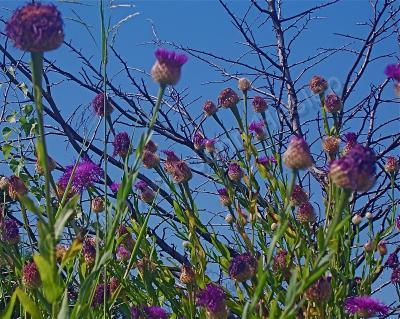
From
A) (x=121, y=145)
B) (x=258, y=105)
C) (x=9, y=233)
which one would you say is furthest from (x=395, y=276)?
(x=9, y=233)

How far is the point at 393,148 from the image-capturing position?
10.9 feet

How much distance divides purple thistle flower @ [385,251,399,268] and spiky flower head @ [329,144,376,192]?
1602 millimetres

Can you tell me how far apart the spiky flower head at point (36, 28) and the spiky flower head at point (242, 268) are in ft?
2.65

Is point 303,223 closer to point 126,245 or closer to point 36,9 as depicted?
point 126,245

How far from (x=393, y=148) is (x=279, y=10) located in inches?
34.8

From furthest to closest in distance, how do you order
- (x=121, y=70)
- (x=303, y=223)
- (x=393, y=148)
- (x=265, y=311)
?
(x=121, y=70) → (x=393, y=148) → (x=303, y=223) → (x=265, y=311)

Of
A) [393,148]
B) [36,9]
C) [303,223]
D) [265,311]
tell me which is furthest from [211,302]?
[393,148]

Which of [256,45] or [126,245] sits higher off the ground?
[256,45]

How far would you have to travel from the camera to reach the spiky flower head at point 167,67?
1.26m

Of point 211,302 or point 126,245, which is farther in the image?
point 126,245

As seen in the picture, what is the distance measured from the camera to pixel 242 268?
1.73m

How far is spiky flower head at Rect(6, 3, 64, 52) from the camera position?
1067mm

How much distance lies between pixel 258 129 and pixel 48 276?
1.67 metres

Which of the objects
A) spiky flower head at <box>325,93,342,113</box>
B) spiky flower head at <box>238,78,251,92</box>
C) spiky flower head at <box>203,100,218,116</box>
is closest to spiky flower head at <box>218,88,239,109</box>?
spiky flower head at <box>203,100,218,116</box>
